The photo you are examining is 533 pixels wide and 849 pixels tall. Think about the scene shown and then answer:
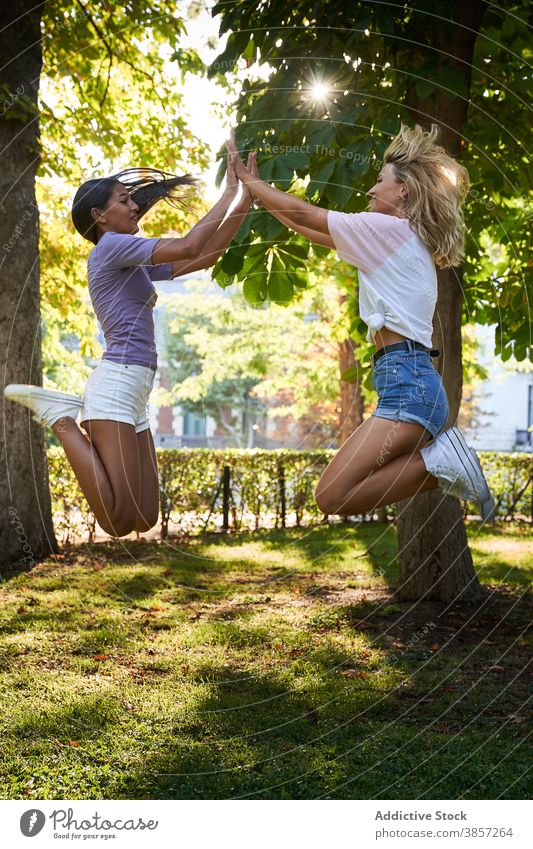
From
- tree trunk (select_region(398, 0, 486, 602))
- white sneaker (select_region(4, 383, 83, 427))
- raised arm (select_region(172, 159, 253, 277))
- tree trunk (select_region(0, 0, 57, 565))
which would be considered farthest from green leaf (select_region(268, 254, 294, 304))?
tree trunk (select_region(0, 0, 57, 565))

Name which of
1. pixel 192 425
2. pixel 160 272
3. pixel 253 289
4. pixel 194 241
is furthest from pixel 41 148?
pixel 192 425

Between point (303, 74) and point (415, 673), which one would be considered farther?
point (415, 673)

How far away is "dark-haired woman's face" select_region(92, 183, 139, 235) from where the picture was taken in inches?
245

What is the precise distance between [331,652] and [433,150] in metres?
5.47

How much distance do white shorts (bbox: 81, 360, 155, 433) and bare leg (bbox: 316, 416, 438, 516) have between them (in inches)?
58.3

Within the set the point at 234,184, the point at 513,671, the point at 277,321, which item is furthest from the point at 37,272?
the point at 513,671

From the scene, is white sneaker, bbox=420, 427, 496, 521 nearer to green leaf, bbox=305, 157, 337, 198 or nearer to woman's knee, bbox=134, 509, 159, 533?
woman's knee, bbox=134, 509, 159, 533

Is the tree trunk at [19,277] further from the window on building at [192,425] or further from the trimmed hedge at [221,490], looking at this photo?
the window on building at [192,425]

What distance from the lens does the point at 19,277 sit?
12.4 m

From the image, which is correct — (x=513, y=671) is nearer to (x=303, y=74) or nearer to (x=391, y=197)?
(x=391, y=197)

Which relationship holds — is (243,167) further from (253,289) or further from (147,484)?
(253,289)

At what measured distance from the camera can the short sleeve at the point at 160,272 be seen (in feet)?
21.8

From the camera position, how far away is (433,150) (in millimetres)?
5926
